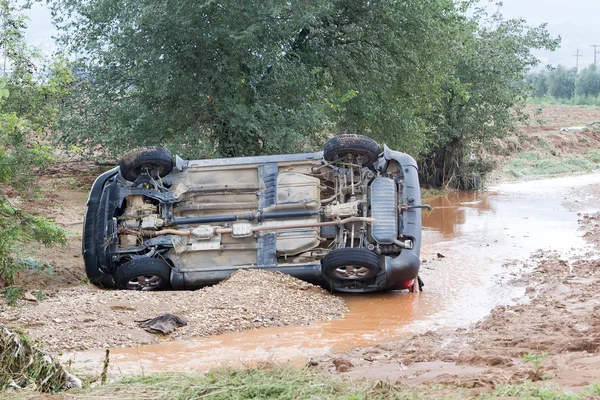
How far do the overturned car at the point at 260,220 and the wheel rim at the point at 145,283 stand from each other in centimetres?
1

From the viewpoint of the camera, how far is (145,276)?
10.9m

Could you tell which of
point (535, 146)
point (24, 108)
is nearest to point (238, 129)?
point (24, 108)

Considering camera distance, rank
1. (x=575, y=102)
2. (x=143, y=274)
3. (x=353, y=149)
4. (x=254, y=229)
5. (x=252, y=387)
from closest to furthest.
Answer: (x=252, y=387), (x=143, y=274), (x=254, y=229), (x=353, y=149), (x=575, y=102)

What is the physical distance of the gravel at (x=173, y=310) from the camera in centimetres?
855

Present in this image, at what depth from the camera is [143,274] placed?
10.8 m

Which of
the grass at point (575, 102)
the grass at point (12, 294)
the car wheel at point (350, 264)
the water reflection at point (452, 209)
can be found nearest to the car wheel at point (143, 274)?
the grass at point (12, 294)

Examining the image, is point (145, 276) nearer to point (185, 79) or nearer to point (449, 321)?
point (449, 321)

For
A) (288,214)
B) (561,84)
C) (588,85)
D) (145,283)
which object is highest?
(561,84)

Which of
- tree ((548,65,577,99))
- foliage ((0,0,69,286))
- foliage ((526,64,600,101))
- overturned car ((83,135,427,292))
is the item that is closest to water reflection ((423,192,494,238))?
overturned car ((83,135,427,292))

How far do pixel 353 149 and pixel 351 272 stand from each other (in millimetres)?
1813

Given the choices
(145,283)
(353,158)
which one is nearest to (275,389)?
(145,283)

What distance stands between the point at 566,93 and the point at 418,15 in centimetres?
6323

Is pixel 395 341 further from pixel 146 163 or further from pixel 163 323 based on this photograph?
pixel 146 163

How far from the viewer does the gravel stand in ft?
28.1
